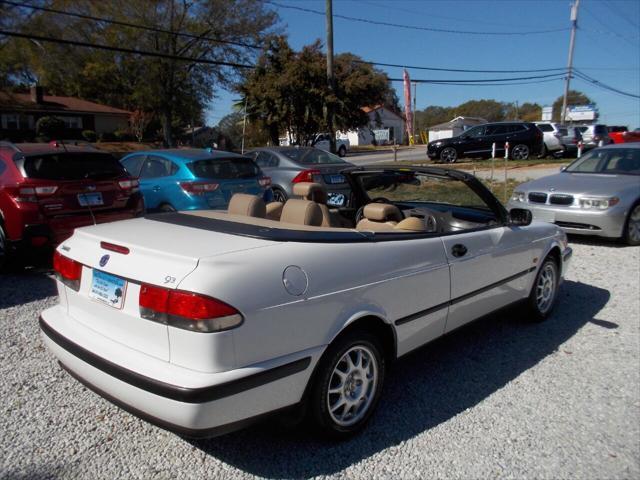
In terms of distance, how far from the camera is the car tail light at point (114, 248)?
2.65m

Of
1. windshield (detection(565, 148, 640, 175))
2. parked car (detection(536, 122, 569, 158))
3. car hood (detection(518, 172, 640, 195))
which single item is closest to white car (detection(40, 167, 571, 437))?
car hood (detection(518, 172, 640, 195))

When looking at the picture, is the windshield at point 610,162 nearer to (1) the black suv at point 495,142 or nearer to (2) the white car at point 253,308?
(2) the white car at point 253,308

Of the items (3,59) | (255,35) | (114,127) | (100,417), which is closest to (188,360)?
(100,417)

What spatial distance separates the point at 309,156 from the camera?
11898mm

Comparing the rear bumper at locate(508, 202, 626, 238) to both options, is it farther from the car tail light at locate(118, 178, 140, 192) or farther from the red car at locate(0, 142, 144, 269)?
the red car at locate(0, 142, 144, 269)

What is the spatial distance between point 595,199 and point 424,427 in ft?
19.8

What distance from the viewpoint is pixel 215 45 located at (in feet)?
114

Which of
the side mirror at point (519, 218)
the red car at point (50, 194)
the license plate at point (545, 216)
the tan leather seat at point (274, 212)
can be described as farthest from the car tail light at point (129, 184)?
the license plate at point (545, 216)

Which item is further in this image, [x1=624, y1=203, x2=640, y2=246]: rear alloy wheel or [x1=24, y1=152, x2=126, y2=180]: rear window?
[x1=624, y1=203, x2=640, y2=246]: rear alloy wheel

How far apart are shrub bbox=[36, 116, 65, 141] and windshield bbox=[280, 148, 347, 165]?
3263 cm

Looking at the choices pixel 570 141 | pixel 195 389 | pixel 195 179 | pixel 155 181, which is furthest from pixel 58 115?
pixel 195 389

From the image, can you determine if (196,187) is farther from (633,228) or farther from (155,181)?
(633,228)

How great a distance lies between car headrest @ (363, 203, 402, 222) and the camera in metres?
3.74

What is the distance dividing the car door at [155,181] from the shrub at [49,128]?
3450 centimetres
